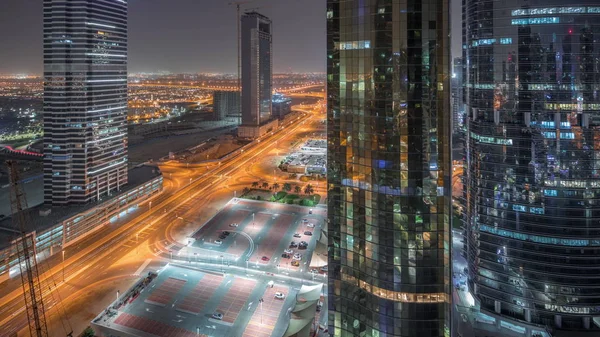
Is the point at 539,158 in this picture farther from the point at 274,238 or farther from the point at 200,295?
the point at 200,295

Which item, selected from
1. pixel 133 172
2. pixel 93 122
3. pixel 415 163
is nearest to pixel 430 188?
pixel 415 163

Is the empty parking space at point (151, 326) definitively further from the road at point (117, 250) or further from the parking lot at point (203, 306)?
the road at point (117, 250)

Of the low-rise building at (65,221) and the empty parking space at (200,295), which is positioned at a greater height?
the low-rise building at (65,221)

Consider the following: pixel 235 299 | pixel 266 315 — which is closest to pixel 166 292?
pixel 235 299

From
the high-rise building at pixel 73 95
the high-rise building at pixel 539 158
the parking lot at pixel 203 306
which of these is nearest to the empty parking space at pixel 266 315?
the parking lot at pixel 203 306

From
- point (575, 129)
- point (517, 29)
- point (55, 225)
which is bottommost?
point (55, 225)

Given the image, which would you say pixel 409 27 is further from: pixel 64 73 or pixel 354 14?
pixel 64 73
